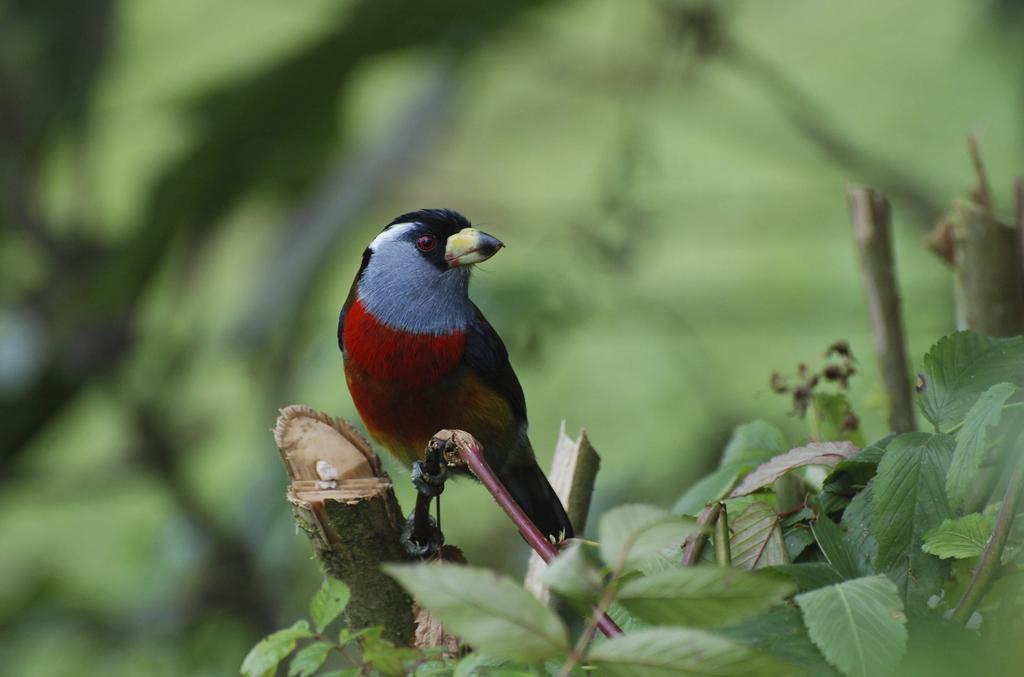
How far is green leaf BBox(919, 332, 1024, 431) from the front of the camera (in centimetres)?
112

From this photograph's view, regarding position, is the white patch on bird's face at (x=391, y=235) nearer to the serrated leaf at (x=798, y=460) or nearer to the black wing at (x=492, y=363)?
the black wing at (x=492, y=363)

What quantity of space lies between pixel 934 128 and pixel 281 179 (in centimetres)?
369

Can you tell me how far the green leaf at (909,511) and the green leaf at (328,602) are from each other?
518 mm

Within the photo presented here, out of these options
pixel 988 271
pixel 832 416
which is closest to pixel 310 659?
pixel 832 416

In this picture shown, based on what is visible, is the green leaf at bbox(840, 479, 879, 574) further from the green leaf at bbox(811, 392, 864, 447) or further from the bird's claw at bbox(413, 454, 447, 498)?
the bird's claw at bbox(413, 454, 447, 498)

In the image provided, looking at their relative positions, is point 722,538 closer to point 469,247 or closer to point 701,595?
point 701,595

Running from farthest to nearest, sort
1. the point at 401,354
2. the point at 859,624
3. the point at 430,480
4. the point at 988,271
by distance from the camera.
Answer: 1. the point at 401,354
2. the point at 988,271
3. the point at 430,480
4. the point at 859,624

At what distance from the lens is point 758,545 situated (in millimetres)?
1122

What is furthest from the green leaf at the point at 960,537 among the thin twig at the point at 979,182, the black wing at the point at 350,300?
the black wing at the point at 350,300

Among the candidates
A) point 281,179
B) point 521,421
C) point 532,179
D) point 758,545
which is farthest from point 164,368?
point 532,179

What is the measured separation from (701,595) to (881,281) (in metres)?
1.03

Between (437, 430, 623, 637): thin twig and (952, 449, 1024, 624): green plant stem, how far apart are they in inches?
11.8

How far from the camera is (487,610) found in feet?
2.60

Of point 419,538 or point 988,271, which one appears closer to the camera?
point 419,538
